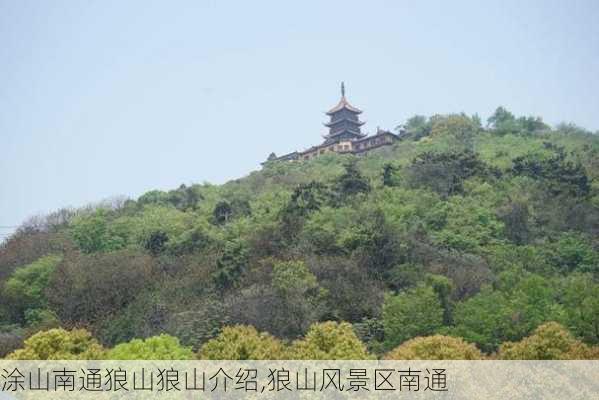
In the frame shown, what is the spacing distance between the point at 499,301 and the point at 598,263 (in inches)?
303

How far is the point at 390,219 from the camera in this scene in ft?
82.0

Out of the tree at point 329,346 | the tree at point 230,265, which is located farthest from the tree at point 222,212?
the tree at point 329,346

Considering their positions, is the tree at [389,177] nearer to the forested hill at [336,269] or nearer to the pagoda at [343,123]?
the forested hill at [336,269]

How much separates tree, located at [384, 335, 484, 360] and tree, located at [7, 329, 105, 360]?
18.9 feet

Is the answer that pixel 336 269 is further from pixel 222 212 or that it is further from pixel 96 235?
pixel 96 235

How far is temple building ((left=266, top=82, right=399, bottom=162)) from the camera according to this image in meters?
49.3

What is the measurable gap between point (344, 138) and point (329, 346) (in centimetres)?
4189

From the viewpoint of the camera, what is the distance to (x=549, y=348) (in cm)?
1247

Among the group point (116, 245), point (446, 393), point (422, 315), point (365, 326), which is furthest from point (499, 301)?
point (116, 245)

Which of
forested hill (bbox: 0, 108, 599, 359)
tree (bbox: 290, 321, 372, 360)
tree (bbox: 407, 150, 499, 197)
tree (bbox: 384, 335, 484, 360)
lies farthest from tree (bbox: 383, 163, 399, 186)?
tree (bbox: 384, 335, 484, 360)

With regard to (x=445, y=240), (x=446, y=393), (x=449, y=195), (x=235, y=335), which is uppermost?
(x=449, y=195)

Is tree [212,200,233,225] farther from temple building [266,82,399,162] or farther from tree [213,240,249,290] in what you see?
temple building [266,82,399,162]

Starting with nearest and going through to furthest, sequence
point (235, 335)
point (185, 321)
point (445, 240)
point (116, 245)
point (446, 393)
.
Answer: point (446, 393), point (235, 335), point (185, 321), point (445, 240), point (116, 245)

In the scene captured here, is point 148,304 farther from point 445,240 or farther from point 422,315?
point 445,240
